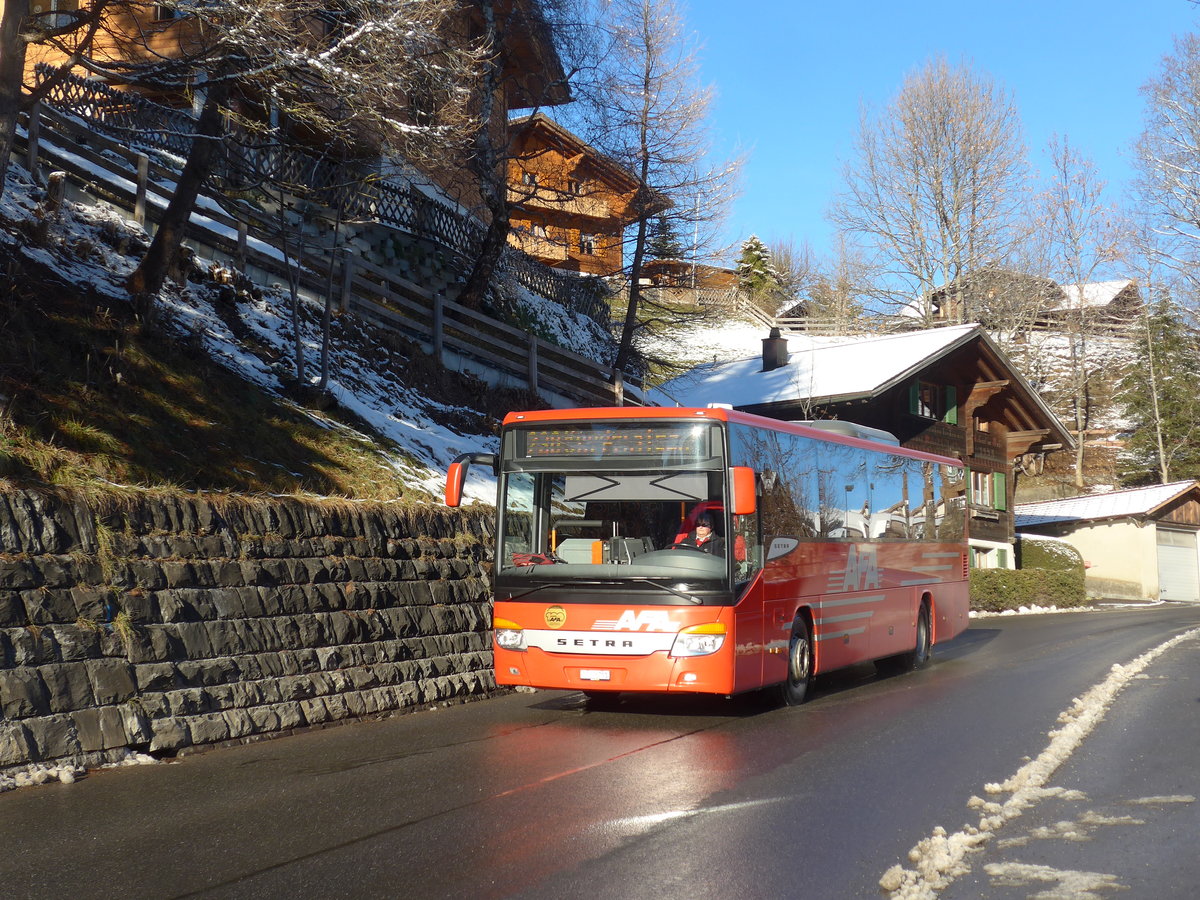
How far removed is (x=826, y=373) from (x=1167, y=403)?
33.9 m

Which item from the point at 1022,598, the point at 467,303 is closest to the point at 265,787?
the point at 467,303

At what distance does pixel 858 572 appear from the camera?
44.9 feet

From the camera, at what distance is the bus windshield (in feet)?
34.5

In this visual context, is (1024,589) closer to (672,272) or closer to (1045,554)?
(1045,554)

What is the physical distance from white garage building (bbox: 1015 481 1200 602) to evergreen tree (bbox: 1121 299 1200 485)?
11.4 meters

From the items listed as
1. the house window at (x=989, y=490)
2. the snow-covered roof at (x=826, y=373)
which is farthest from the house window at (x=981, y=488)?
the snow-covered roof at (x=826, y=373)

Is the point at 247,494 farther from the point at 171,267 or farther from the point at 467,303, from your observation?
the point at 467,303

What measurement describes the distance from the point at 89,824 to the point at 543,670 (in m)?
4.73

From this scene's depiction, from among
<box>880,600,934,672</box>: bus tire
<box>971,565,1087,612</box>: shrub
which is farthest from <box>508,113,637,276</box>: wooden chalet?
<box>971,565,1087,612</box>: shrub

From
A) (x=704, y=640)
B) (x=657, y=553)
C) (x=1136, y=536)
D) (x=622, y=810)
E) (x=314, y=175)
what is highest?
(x=314, y=175)

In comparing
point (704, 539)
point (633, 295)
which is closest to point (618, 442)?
point (704, 539)

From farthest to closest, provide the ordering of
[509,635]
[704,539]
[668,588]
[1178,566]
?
1. [1178,566]
2. [509,635]
3. [704,539]
4. [668,588]

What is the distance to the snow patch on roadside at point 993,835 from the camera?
16.4ft

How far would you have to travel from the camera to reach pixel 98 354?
12.4 meters
